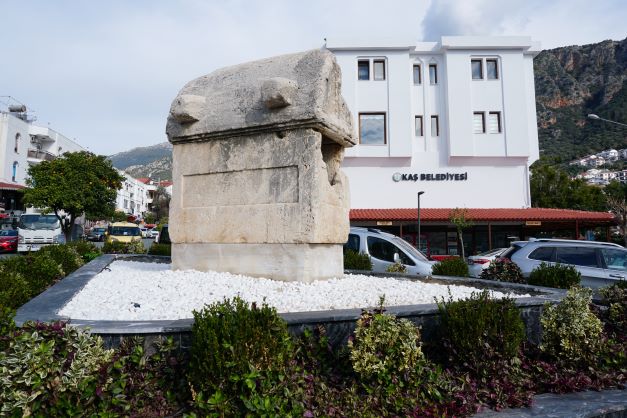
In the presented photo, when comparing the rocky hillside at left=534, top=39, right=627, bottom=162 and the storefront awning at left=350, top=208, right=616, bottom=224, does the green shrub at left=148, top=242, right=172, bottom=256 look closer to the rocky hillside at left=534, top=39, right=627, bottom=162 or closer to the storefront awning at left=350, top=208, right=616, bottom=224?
the storefront awning at left=350, top=208, right=616, bottom=224

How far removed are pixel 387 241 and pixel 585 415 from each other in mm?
8153

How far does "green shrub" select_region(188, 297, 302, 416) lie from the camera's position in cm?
282

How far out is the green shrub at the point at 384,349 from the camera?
3.22 m

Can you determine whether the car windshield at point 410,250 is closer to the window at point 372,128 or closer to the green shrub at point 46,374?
the green shrub at point 46,374

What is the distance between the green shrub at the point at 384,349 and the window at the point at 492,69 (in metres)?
28.0

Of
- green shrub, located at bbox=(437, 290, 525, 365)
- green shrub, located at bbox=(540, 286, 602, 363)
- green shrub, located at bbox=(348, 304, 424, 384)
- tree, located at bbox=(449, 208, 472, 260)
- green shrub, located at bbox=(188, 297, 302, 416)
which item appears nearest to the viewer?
green shrub, located at bbox=(188, 297, 302, 416)

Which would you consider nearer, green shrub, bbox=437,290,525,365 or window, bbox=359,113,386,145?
green shrub, bbox=437,290,525,365

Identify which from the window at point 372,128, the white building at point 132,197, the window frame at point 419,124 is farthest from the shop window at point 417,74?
the white building at point 132,197

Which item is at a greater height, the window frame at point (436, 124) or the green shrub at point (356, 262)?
the window frame at point (436, 124)

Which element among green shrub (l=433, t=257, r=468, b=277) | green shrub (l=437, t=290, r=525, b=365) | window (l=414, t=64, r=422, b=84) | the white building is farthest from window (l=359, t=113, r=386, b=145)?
the white building

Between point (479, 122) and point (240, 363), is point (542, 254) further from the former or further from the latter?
point (479, 122)

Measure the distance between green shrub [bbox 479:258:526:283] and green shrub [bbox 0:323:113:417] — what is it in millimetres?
6804

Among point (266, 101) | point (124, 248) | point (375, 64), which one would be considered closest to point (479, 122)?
point (375, 64)

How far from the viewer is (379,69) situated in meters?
27.2
